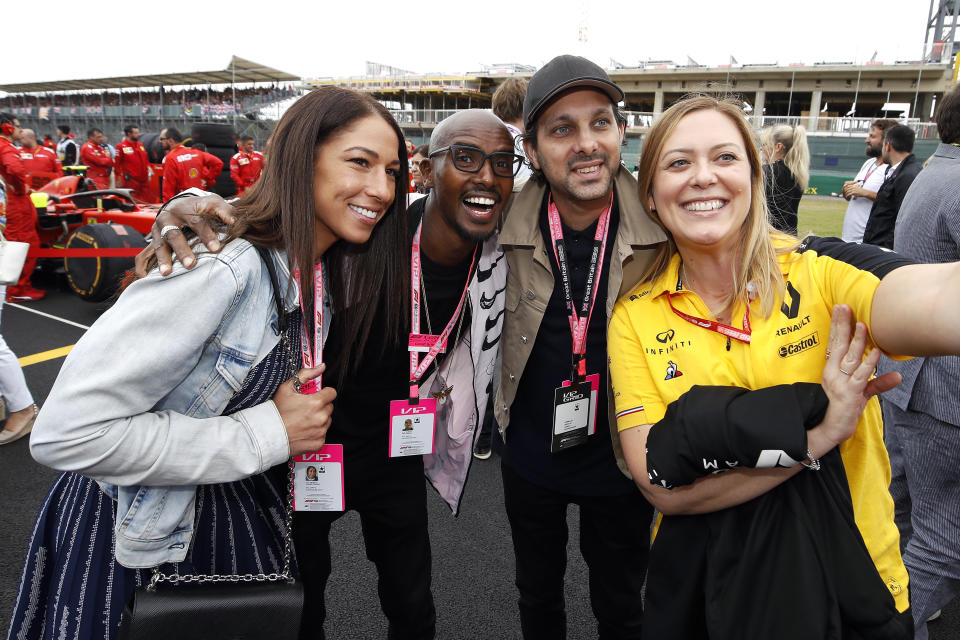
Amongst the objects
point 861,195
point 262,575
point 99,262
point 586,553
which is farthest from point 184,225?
point 861,195

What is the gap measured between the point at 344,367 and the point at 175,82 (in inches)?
1814

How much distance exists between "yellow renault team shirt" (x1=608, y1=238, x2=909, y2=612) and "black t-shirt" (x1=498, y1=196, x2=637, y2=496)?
0.53 m

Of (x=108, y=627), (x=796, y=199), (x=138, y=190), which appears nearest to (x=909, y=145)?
(x=796, y=199)

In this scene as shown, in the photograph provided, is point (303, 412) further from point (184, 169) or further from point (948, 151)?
point (184, 169)

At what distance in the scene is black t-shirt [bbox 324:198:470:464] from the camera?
185 cm

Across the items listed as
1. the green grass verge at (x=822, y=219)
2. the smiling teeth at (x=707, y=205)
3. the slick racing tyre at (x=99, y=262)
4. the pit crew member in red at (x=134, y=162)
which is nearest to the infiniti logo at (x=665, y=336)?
the smiling teeth at (x=707, y=205)

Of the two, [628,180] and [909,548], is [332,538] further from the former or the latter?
[909,548]

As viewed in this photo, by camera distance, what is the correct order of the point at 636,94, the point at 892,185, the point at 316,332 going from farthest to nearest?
the point at 636,94
the point at 892,185
the point at 316,332

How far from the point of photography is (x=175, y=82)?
39062mm

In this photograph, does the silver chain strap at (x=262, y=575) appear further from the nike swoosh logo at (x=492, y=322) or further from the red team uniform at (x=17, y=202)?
the red team uniform at (x=17, y=202)

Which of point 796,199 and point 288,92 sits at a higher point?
point 288,92

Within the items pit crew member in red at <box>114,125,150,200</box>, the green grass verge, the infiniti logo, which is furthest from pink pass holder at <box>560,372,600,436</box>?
pit crew member in red at <box>114,125,150,200</box>

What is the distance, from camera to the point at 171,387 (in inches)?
50.1

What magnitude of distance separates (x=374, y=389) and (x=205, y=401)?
2.07 ft
